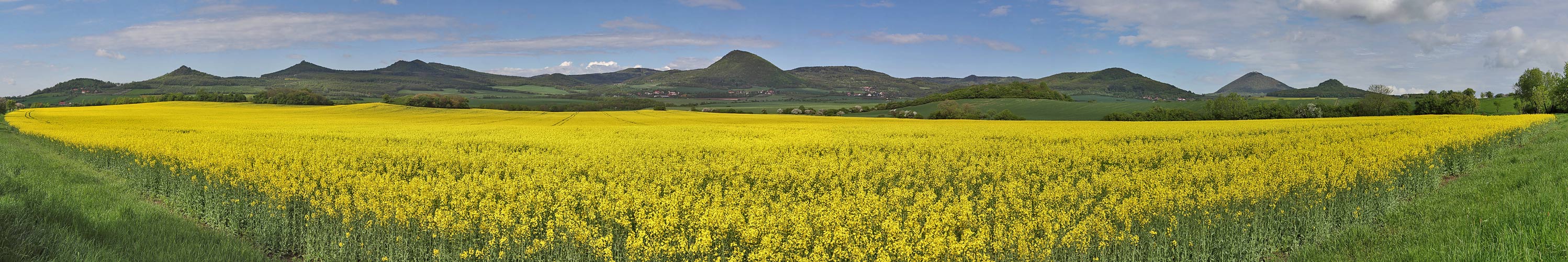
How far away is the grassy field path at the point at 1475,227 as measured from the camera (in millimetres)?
6461

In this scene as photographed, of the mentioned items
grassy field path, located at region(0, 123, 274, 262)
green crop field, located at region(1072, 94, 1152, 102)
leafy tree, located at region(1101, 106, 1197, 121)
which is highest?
green crop field, located at region(1072, 94, 1152, 102)

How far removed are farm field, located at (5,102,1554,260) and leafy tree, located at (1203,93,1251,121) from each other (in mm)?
55809

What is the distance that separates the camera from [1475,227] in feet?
24.4

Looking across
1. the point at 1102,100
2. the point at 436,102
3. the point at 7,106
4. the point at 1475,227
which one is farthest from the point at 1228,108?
the point at 7,106

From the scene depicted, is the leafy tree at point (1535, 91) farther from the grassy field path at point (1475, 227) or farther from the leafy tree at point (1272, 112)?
the grassy field path at point (1475, 227)

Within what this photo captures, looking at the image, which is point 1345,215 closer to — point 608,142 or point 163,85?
point 608,142

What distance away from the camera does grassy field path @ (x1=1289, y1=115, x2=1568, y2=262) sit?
6461 millimetres

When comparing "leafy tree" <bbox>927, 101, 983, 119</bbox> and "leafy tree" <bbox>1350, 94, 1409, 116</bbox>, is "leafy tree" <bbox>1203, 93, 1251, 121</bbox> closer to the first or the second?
"leafy tree" <bbox>1350, 94, 1409, 116</bbox>

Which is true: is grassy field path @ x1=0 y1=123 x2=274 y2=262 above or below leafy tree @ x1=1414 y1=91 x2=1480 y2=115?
below

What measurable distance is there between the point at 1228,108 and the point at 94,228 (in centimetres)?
9045

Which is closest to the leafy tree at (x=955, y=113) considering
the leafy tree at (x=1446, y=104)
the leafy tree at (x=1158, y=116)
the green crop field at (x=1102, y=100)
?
the leafy tree at (x=1158, y=116)

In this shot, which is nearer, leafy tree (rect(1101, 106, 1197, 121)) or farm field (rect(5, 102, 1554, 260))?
farm field (rect(5, 102, 1554, 260))

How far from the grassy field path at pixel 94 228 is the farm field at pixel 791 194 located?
758 mm

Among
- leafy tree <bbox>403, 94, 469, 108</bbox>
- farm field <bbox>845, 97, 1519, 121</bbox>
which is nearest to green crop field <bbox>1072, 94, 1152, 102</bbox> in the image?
farm field <bbox>845, 97, 1519, 121</bbox>
